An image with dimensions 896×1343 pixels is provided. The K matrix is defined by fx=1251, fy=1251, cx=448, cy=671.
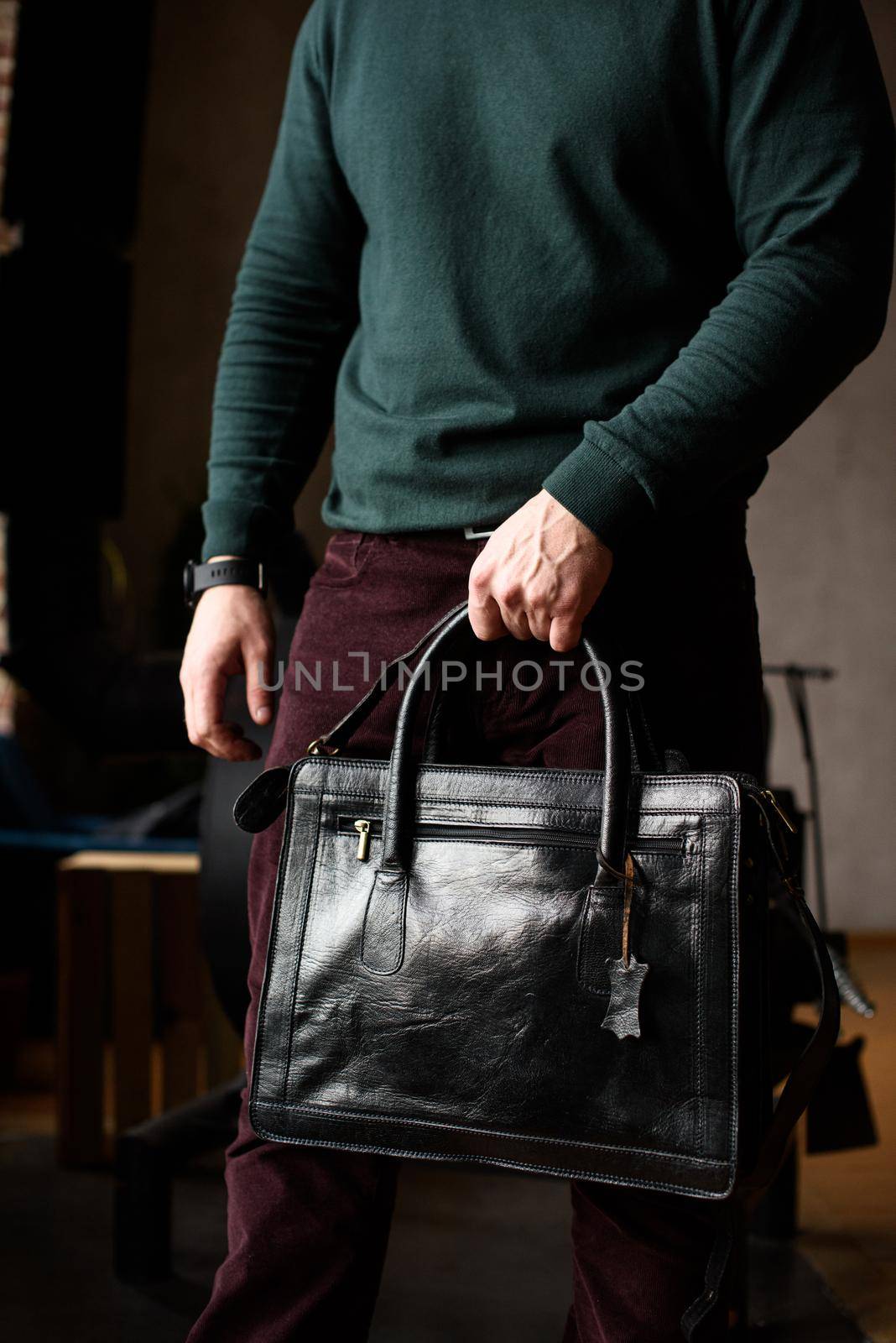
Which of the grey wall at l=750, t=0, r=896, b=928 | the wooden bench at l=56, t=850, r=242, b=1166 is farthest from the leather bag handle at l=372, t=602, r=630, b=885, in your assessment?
the grey wall at l=750, t=0, r=896, b=928

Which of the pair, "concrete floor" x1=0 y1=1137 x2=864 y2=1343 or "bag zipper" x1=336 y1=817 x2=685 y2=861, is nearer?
"bag zipper" x1=336 y1=817 x2=685 y2=861

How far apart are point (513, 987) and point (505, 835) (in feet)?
0.32

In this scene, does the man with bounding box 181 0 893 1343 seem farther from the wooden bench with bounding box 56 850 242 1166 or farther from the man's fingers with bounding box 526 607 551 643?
the wooden bench with bounding box 56 850 242 1166

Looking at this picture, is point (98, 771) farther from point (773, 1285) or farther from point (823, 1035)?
point (823, 1035)

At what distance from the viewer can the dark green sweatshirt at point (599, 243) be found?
0.82 m

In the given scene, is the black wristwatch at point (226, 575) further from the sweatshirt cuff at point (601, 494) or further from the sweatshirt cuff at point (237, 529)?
the sweatshirt cuff at point (601, 494)

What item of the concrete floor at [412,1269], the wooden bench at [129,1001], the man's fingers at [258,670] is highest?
the man's fingers at [258,670]

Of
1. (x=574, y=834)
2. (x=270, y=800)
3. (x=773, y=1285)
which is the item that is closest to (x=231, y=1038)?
(x=773, y=1285)

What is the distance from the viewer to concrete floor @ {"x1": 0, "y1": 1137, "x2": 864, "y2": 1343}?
154 cm

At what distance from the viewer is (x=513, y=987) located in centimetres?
80

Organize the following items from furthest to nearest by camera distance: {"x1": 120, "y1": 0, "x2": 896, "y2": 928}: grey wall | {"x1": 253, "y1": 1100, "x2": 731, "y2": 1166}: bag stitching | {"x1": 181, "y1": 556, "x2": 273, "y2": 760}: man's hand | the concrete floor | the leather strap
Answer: {"x1": 120, "y1": 0, "x2": 896, "y2": 928}: grey wall → the concrete floor → {"x1": 181, "y1": 556, "x2": 273, "y2": 760}: man's hand → the leather strap → {"x1": 253, "y1": 1100, "x2": 731, "y2": 1166}: bag stitching

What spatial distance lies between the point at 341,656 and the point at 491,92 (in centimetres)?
43

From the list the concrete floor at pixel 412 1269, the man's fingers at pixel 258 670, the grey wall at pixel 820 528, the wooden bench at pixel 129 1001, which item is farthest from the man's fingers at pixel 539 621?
the grey wall at pixel 820 528

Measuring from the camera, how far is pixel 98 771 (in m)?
4.76
